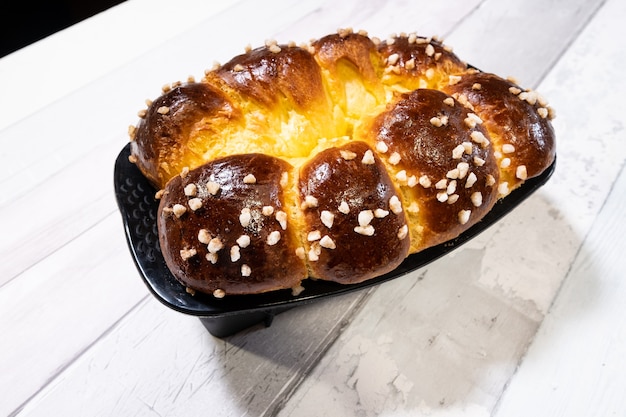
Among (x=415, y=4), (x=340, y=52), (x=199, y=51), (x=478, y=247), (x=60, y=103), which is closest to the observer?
(x=340, y=52)

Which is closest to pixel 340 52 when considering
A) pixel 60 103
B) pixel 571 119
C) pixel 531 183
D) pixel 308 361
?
pixel 531 183

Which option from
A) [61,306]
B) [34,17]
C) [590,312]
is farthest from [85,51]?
[590,312]

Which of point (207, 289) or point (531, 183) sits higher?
point (207, 289)

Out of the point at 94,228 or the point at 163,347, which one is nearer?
the point at 163,347

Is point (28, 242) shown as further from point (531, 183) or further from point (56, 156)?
point (531, 183)

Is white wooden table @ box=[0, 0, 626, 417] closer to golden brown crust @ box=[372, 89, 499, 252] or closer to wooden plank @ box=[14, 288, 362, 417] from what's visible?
wooden plank @ box=[14, 288, 362, 417]

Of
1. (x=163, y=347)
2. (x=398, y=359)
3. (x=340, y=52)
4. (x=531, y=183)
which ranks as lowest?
(x=398, y=359)

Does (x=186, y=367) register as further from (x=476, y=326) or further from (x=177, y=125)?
(x=476, y=326)
